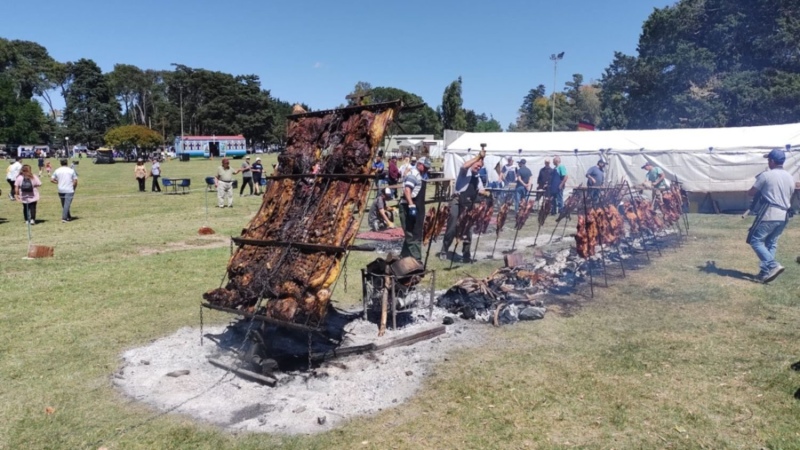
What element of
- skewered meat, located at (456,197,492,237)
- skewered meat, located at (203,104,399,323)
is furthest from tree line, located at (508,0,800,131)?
skewered meat, located at (203,104,399,323)

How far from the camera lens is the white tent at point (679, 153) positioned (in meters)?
19.0

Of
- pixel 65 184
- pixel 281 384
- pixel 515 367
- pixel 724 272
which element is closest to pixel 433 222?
pixel 515 367

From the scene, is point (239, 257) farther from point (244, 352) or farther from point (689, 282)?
point (689, 282)

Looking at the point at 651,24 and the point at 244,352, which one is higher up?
the point at 651,24

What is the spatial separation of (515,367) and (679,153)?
688 inches

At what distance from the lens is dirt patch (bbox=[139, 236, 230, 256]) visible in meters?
12.9

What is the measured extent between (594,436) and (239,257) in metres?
4.47

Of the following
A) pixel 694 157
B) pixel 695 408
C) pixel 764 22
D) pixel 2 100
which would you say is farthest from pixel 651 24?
pixel 2 100

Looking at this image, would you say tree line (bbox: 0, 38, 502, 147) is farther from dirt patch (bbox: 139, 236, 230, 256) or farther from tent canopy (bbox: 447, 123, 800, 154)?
dirt patch (bbox: 139, 236, 230, 256)

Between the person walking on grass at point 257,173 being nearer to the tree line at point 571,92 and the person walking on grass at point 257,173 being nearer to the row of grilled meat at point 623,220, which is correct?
the tree line at point 571,92

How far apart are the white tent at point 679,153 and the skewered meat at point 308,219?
15.9 m

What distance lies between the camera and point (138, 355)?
256 inches

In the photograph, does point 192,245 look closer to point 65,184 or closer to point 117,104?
point 65,184

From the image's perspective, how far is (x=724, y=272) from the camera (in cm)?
1062
